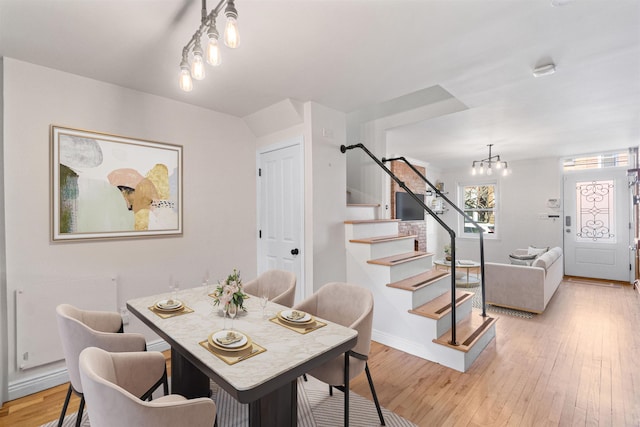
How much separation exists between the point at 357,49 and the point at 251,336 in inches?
76.9

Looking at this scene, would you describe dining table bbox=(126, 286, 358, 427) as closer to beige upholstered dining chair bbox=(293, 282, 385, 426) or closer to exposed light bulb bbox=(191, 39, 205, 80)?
beige upholstered dining chair bbox=(293, 282, 385, 426)

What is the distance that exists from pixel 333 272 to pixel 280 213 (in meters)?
0.89

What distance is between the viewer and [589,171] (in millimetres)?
5949

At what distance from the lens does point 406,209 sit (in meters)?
6.08

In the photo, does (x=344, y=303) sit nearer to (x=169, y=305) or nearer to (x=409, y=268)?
(x=169, y=305)

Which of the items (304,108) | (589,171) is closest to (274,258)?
(304,108)

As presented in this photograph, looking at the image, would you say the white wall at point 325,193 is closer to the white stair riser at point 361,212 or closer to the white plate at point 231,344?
the white stair riser at point 361,212

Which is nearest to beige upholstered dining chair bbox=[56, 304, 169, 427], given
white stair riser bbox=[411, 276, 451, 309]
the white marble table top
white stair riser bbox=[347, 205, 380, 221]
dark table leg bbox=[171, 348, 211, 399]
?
the white marble table top

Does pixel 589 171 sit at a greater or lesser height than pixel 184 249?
greater

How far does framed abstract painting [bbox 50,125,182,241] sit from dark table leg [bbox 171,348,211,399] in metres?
1.33

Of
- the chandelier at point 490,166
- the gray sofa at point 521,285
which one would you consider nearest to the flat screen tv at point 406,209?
the chandelier at point 490,166

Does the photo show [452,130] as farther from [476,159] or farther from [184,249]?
[184,249]

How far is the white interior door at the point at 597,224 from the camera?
18.4 ft

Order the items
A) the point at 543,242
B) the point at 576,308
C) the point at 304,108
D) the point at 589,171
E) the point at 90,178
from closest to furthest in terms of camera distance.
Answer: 1. the point at 90,178
2. the point at 304,108
3. the point at 576,308
4. the point at 589,171
5. the point at 543,242
